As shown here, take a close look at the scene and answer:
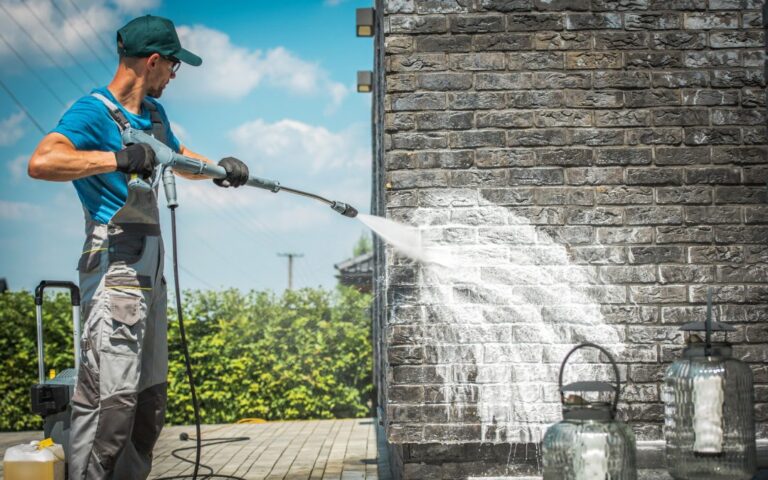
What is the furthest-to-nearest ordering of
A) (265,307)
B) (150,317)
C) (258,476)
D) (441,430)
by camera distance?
(265,307) → (258,476) → (441,430) → (150,317)

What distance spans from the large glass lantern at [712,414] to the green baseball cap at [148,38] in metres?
2.52

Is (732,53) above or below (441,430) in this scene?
above

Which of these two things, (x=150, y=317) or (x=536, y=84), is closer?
(x=150, y=317)

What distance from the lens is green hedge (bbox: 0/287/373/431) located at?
905cm

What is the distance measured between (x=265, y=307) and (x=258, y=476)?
4.56 meters

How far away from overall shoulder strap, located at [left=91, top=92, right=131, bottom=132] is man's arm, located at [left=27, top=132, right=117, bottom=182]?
0.28m

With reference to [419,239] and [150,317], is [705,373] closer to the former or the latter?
[419,239]

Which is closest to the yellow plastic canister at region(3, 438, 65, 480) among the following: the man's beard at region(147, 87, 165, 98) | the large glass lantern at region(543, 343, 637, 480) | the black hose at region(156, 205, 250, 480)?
the black hose at region(156, 205, 250, 480)

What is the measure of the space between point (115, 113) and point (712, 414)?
2748 mm

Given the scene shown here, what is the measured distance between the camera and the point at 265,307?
948 cm

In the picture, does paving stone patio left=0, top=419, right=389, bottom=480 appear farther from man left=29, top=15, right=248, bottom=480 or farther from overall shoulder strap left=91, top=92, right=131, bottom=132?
overall shoulder strap left=91, top=92, right=131, bottom=132

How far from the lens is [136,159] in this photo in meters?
2.97

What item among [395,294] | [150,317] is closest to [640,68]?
[395,294]

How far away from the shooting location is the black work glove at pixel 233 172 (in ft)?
11.9
